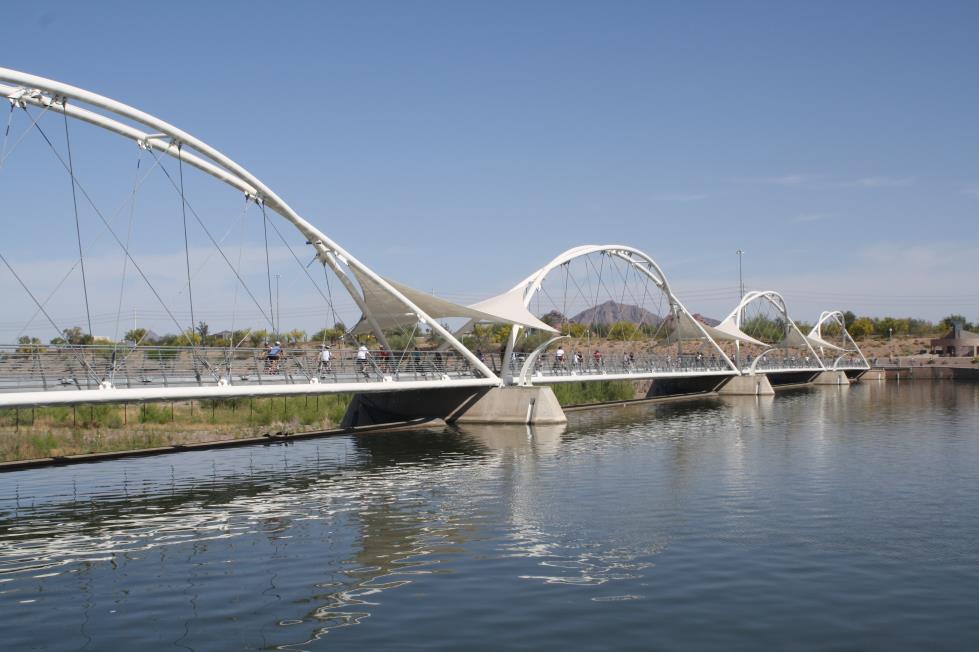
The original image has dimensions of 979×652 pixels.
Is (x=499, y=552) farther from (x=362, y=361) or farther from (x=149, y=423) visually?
(x=149, y=423)

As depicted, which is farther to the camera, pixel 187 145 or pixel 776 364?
pixel 776 364

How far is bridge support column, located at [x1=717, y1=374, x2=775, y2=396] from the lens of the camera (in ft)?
257

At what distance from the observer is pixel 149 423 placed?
147ft

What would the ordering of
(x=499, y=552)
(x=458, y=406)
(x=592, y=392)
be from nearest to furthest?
(x=499, y=552) → (x=458, y=406) → (x=592, y=392)

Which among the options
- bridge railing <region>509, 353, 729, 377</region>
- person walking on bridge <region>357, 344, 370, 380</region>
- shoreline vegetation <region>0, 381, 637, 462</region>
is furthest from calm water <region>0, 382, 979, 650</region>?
bridge railing <region>509, 353, 729, 377</region>

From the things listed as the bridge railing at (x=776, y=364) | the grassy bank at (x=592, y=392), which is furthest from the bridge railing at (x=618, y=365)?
the bridge railing at (x=776, y=364)

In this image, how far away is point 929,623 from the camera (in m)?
12.8

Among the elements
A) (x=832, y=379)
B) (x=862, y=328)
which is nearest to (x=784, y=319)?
(x=832, y=379)

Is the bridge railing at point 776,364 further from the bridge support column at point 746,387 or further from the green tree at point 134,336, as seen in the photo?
the green tree at point 134,336

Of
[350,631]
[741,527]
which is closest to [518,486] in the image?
[741,527]

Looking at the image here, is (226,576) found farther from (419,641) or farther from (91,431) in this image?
(91,431)

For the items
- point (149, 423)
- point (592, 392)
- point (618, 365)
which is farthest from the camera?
point (592, 392)

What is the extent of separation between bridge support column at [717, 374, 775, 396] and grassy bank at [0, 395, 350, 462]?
38554mm

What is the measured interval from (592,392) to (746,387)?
60.7 ft
